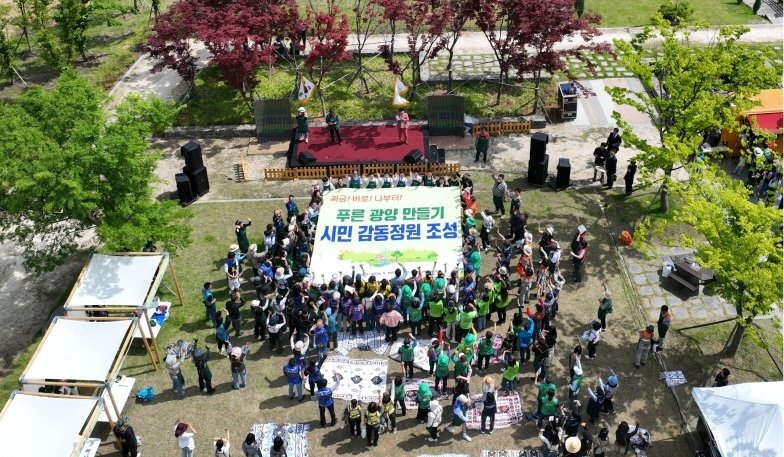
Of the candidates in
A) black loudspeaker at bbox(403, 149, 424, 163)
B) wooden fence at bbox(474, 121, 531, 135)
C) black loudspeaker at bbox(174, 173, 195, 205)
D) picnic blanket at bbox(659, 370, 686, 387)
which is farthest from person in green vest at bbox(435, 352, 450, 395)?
wooden fence at bbox(474, 121, 531, 135)

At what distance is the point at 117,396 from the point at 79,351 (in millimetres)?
1383

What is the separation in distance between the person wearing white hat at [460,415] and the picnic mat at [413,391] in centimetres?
97

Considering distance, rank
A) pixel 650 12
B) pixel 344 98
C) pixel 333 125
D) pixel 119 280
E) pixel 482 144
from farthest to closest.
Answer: pixel 650 12
pixel 344 98
pixel 333 125
pixel 482 144
pixel 119 280

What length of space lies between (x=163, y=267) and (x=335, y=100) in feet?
43.9

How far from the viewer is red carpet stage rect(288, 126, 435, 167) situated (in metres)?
26.1

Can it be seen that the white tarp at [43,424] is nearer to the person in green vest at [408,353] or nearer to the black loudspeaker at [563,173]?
the person in green vest at [408,353]

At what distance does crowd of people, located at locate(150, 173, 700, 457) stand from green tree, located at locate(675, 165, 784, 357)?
1.78m

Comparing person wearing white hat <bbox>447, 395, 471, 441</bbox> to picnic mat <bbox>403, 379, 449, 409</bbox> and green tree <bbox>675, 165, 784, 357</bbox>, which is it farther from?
green tree <bbox>675, 165, 784, 357</bbox>

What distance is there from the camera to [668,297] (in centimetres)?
2006

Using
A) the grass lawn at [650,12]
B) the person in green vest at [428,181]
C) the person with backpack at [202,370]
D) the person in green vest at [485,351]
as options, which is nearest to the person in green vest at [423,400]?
the person in green vest at [485,351]

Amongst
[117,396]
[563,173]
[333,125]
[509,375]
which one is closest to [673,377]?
[509,375]

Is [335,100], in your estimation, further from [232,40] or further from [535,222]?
[535,222]

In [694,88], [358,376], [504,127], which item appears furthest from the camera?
[504,127]

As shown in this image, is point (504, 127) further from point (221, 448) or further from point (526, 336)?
point (221, 448)
